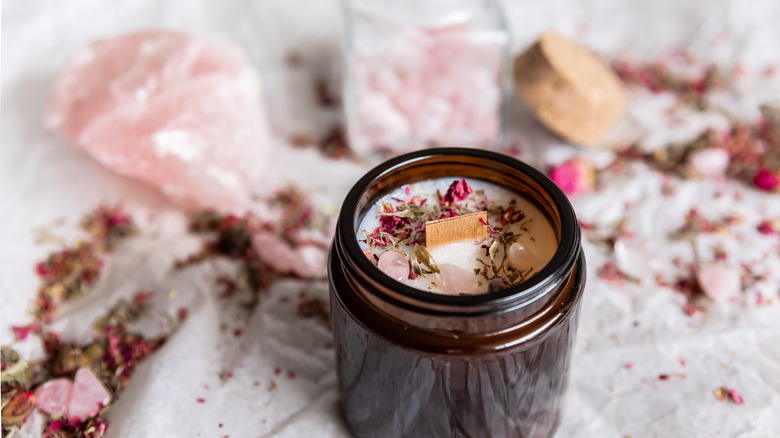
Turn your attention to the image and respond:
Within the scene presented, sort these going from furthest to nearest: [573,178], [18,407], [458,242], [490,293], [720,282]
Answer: [573,178], [720,282], [18,407], [458,242], [490,293]

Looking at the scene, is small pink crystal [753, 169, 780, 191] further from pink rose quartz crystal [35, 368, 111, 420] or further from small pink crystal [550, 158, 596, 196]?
pink rose quartz crystal [35, 368, 111, 420]

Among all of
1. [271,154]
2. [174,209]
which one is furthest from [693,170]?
[174,209]

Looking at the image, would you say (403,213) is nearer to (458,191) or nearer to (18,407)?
(458,191)

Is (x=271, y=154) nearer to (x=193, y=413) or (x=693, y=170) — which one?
(x=193, y=413)

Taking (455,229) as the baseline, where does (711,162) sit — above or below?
below

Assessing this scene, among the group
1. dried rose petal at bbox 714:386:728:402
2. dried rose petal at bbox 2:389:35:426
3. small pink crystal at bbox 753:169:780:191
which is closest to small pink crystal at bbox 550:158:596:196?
small pink crystal at bbox 753:169:780:191

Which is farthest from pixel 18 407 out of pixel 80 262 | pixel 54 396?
pixel 80 262

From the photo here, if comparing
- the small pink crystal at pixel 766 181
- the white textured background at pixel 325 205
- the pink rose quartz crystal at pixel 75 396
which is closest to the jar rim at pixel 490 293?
the white textured background at pixel 325 205
